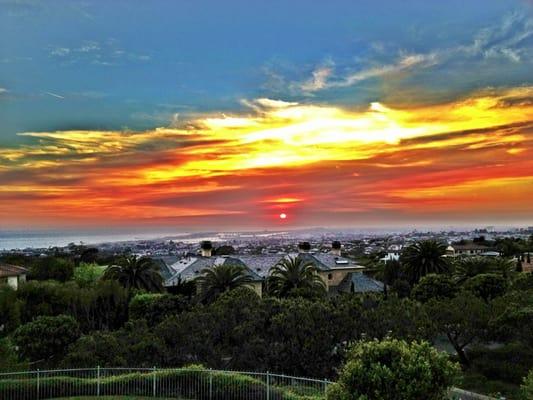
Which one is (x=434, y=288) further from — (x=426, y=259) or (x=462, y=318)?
(x=462, y=318)

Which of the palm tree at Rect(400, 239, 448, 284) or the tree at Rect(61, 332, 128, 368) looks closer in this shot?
the tree at Rect(61, 332, 128, 368)

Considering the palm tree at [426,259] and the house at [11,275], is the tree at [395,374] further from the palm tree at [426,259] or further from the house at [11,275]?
the house at [11,275]

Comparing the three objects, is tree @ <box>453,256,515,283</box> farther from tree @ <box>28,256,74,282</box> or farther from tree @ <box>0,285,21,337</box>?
tree @ <box>28,256,74,282</box>

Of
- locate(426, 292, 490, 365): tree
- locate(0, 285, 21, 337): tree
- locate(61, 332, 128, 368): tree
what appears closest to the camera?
locate(61, 332, 128, 368): tree

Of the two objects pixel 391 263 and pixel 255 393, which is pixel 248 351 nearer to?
pixel 255 393

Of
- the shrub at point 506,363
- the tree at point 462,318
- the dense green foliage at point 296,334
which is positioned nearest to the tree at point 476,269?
the dense green foliage at point 296,334

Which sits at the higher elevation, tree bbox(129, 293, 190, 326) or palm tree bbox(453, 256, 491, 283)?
palm tree bbox(453, 256, 491, 283)

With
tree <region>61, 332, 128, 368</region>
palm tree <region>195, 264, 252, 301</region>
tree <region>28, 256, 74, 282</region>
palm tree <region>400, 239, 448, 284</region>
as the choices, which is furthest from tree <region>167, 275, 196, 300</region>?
palm tree <region>400, 239, 448, 284</region>
